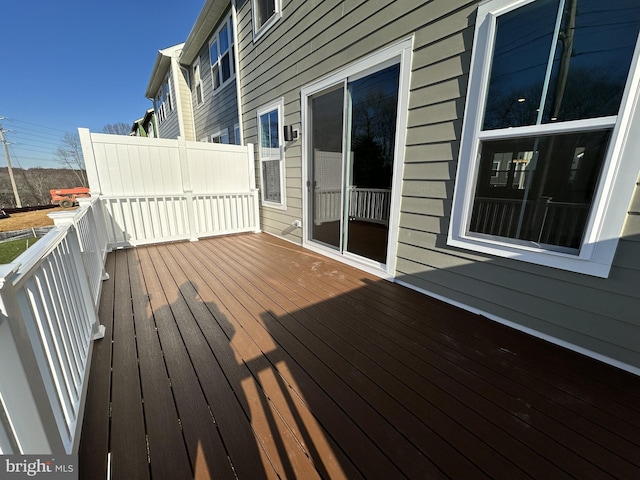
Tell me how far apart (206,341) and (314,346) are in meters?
0.75

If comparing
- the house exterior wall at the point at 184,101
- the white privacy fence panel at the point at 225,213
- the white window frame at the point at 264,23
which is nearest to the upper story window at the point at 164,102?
the house exterior wall at the point at 184,101

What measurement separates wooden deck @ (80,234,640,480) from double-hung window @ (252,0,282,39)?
14.1 ft

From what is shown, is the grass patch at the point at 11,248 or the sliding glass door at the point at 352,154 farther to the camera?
the grass patch at the point at 11,248

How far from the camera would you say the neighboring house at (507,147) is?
57.2 inches

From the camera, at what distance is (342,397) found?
134 cm

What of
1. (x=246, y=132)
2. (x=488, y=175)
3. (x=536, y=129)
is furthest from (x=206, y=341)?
(x=246, y=132)

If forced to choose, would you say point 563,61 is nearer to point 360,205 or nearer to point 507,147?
point 507,147

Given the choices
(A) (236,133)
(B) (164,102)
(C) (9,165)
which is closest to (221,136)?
(A) (236,133)

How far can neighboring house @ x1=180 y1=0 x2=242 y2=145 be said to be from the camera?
5.48 metres

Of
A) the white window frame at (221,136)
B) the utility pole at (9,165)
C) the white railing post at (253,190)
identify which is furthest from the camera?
the utility pole at (9,165)

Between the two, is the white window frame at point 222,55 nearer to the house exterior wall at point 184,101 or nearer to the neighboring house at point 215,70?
the neighboring house at point 215,70

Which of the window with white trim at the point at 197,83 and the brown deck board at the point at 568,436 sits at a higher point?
the window with white trim at the point at 197,83

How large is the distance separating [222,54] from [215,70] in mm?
599

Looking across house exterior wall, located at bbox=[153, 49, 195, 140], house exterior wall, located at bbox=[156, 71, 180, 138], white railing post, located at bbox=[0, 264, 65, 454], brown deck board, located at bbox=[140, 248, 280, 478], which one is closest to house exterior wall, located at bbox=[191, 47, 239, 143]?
house exterior wall, located at bbox=[153, 49, 195, 140]
